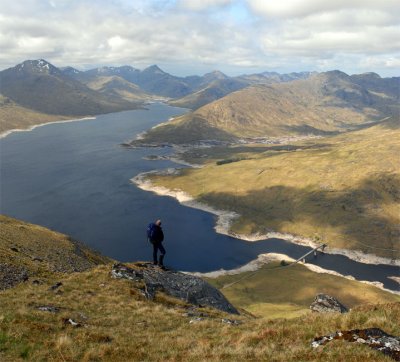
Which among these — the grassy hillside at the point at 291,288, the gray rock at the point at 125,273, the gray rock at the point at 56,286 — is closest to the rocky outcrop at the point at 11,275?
the gray rock at the point at 56,286

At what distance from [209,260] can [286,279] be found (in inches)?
1756

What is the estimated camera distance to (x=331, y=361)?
15.7 meters

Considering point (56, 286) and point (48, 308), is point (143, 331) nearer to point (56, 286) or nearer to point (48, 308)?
point (48, 308)

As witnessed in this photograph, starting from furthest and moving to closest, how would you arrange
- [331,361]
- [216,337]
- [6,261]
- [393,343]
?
[6,261] → [216,337] → [393,343] → [331,361]

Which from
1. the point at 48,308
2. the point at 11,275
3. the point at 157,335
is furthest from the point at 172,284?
the point at 157,335

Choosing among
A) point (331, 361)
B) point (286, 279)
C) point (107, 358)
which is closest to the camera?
point (331, 361)

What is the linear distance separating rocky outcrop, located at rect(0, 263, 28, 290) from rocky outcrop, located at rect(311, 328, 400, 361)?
32.2 m

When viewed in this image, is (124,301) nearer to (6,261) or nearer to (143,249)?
(6,261)

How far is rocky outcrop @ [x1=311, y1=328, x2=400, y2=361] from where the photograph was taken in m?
16.3

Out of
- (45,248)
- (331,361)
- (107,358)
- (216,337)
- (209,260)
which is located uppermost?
(331,361)

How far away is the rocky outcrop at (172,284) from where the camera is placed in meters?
40.6

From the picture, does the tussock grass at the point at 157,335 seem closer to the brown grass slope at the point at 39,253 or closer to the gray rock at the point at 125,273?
the gray rock at the point at 125,273

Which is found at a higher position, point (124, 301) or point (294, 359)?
point (294, 359)

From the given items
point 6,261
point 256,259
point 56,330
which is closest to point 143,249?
point 256,259
